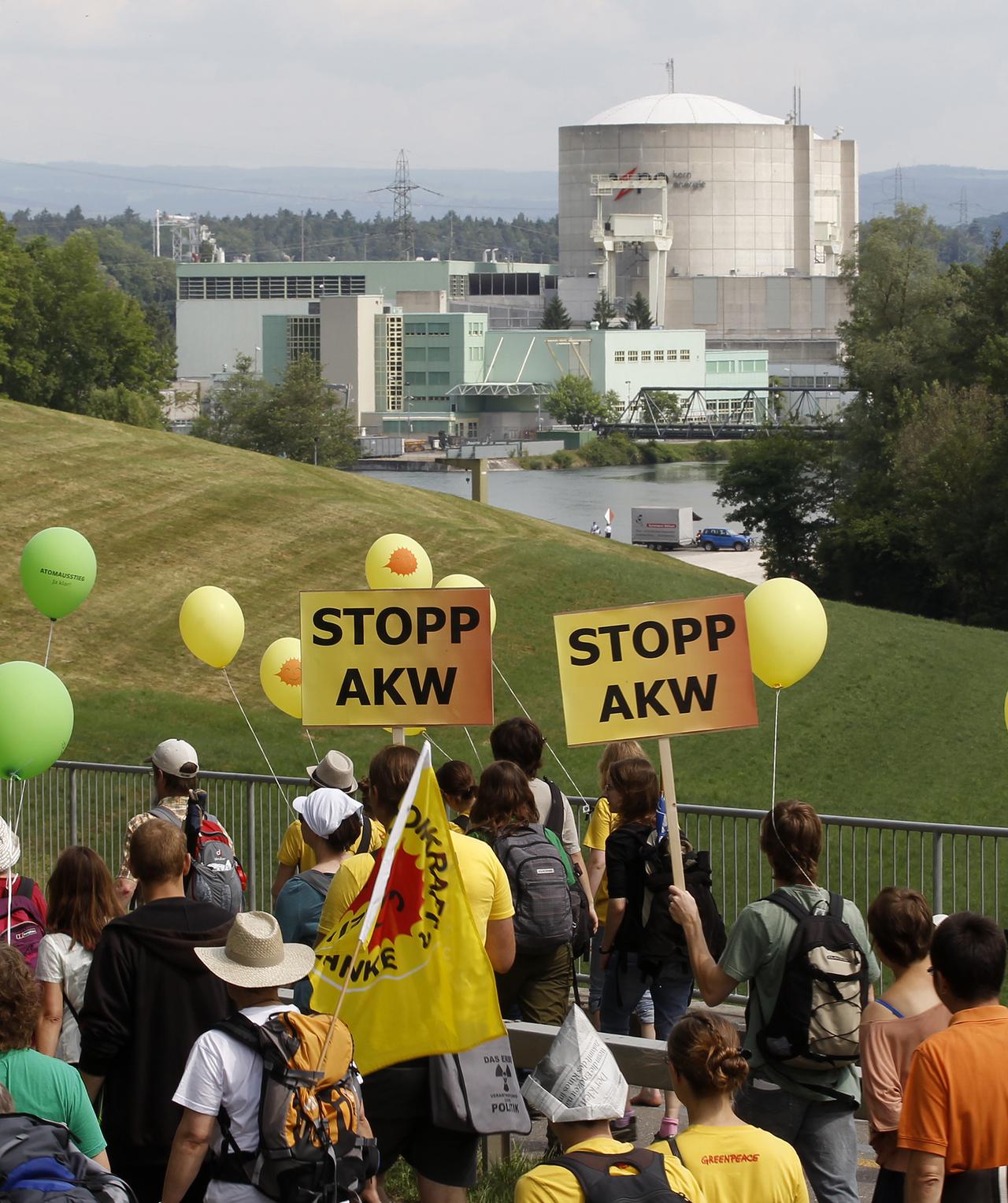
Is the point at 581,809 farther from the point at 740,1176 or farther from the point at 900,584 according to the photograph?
the point at 900,584

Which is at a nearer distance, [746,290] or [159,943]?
[159,943]

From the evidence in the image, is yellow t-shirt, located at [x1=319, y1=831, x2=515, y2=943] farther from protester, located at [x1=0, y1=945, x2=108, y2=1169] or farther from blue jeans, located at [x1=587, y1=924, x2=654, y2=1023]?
blue jeans, located at [x1=587, y1=924, x2=654, y2=1023]

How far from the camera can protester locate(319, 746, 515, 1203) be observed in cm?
554

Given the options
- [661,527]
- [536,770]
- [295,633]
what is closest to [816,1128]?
[536,770]

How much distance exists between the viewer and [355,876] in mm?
5836

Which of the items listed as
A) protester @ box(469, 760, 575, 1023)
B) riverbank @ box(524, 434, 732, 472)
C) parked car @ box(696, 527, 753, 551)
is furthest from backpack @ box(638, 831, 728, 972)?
riverbank @ box(524, 434, 732, 472)

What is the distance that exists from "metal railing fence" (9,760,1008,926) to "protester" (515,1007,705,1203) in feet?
19.8

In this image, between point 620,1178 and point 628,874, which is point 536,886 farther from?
point 620,1178

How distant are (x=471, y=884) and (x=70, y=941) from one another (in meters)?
1.38

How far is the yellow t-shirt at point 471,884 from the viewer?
5.85m

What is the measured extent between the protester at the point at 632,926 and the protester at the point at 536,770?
439 millimetres

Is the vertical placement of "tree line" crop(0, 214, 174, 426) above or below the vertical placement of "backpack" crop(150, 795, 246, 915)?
above

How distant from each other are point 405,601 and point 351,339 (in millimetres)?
151825

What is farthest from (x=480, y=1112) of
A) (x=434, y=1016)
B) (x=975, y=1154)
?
(x=975, y=1154)
